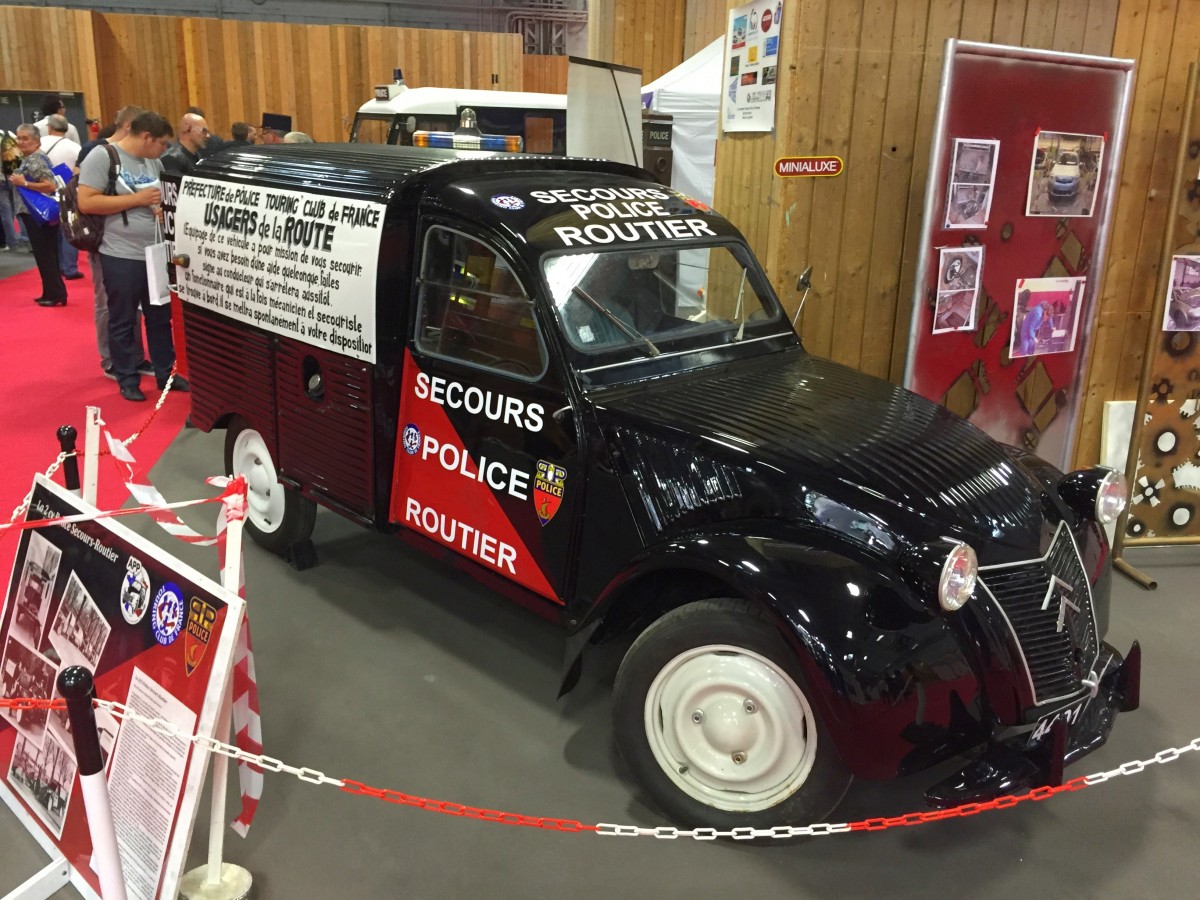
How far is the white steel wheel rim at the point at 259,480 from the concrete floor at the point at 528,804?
0.52m

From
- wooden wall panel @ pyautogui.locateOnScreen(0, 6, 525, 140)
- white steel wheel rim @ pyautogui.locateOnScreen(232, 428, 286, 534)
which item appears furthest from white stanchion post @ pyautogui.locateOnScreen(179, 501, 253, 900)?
wooden wall panel @ pyautogui.locateOnScreen(0, 6, 525, 140)

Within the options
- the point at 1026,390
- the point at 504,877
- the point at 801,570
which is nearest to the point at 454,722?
the point at 504,877

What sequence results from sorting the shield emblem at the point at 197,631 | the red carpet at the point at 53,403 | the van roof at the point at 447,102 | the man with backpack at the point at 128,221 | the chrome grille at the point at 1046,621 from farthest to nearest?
the van roof at the point at 447,102
the man with backpack at the point at 128,221
the red carpet at the point at 53,403
the chrome grille at the point at 1046,621
the shield emblem at the point at 197,631

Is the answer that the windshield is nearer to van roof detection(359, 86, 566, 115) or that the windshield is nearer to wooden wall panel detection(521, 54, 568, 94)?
van roof detection(359, 86, 566, 115)

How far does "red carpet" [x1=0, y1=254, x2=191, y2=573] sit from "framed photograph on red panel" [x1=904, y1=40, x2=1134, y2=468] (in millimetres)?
4359

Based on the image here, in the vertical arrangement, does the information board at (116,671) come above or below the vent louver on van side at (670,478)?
below

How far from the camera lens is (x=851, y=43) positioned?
4.15 metres

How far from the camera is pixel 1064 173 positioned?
14.3ft

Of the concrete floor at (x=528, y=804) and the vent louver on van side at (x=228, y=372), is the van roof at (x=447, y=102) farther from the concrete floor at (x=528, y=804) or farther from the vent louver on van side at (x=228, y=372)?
the concrete floor at (x=528, y=804)

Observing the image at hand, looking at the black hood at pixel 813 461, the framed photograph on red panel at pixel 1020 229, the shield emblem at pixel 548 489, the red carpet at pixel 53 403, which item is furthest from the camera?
the red carpet at pixel 53 403

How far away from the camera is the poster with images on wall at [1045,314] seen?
4.51m

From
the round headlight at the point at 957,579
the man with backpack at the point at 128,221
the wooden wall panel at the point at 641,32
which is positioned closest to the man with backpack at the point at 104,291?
the man with backpack at the point at 128,221

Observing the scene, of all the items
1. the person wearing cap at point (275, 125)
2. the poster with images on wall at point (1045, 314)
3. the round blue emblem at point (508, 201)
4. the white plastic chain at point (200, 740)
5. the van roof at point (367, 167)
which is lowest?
the white plastic chain at point (200, 740)

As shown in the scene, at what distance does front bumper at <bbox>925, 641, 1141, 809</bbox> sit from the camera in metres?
2.37
